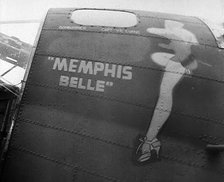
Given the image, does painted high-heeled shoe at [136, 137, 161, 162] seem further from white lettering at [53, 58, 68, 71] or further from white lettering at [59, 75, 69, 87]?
white lettering at [53, 58, 68, 71]

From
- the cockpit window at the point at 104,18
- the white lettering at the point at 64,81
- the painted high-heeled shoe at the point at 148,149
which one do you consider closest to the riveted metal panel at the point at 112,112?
the white lettering at the point at 64,81

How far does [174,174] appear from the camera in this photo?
5.96 meters

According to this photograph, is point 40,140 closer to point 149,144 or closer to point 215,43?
point 149,144

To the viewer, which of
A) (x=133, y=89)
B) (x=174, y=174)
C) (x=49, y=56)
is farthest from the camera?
(x=49, y=56)

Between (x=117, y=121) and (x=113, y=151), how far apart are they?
594 mm

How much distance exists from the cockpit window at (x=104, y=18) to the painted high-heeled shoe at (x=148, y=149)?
2.70 metres

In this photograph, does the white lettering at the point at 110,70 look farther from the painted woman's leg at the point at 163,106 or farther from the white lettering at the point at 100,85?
the painted woman's leg at the point at 163,106

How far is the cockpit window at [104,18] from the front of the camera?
722cm

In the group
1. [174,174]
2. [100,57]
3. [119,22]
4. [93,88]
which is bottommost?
[174,174]

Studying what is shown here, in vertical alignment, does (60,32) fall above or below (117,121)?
above

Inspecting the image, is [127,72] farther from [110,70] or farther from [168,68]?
[168,68]

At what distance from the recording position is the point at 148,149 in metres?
6.08

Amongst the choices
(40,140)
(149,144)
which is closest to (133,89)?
(149,144)

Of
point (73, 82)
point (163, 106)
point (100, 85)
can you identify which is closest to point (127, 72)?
point (100, 85)
